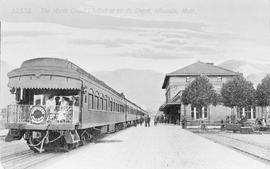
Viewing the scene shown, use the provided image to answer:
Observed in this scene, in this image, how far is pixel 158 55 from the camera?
17.5 meters

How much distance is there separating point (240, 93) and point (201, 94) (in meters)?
5.39

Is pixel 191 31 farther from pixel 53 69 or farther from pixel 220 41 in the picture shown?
pixel 53 69

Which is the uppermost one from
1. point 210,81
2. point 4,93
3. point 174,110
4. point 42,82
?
point 210,81

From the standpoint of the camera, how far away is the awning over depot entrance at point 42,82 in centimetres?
1255

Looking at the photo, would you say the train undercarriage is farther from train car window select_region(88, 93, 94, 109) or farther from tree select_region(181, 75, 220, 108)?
tree select_region(181, 75, 220, 108)

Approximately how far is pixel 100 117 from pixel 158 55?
14.1ft

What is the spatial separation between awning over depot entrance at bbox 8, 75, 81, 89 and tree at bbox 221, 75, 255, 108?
22.5 meters

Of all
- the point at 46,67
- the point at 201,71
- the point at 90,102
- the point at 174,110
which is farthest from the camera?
the point at 174,110

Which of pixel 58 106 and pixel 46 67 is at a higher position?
pixel 46 67

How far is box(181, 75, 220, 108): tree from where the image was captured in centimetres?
3669

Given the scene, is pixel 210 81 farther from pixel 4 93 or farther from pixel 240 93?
pixel 4 93

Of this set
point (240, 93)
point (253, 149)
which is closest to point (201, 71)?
point (240, 93)

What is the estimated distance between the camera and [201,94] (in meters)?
36.7

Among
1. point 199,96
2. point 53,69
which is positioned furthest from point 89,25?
point 199,96
